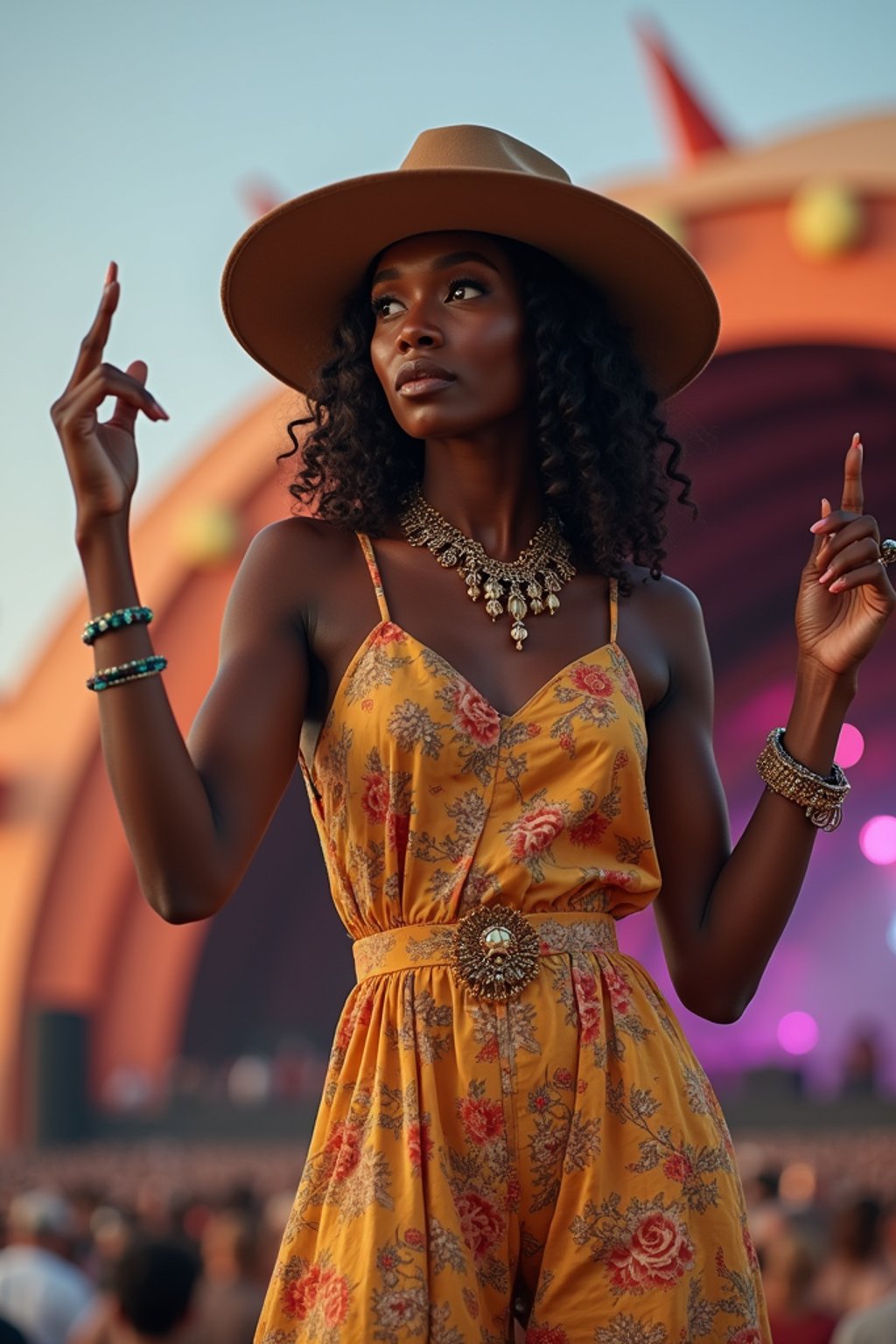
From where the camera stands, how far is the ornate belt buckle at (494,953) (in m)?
→ 1.92

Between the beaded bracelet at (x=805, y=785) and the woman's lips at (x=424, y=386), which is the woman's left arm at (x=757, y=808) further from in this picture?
the woman's lips at (x=424, y=386)

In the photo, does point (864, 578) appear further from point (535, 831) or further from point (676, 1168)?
point (676, 1168)

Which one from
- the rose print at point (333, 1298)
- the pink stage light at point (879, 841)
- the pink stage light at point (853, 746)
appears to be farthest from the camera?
the pink stage light at point (879, 841)

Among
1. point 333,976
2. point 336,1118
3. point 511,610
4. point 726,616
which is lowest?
point 336,1118

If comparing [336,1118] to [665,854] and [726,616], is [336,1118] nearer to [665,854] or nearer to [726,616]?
[665,854]

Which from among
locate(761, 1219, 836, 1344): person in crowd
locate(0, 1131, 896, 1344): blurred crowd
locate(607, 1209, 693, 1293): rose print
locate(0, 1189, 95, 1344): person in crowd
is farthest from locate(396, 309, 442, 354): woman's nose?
locate(0, 1189, 95, 1344): person in crowd

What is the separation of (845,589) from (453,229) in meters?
0.61

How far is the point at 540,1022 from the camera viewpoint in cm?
192

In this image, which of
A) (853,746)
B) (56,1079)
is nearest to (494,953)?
(56,1079)

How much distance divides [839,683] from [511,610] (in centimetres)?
38

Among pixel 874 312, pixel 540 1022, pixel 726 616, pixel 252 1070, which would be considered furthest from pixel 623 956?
pixel 726 616

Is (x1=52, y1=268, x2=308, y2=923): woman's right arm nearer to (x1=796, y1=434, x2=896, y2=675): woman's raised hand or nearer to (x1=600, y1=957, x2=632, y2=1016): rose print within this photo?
(x1=600, y1=957, x2=632, y2=1016): rose print

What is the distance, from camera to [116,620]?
1.85m

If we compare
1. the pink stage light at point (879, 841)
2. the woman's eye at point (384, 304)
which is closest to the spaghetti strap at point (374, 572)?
the woman's eye at point (384, 304)
